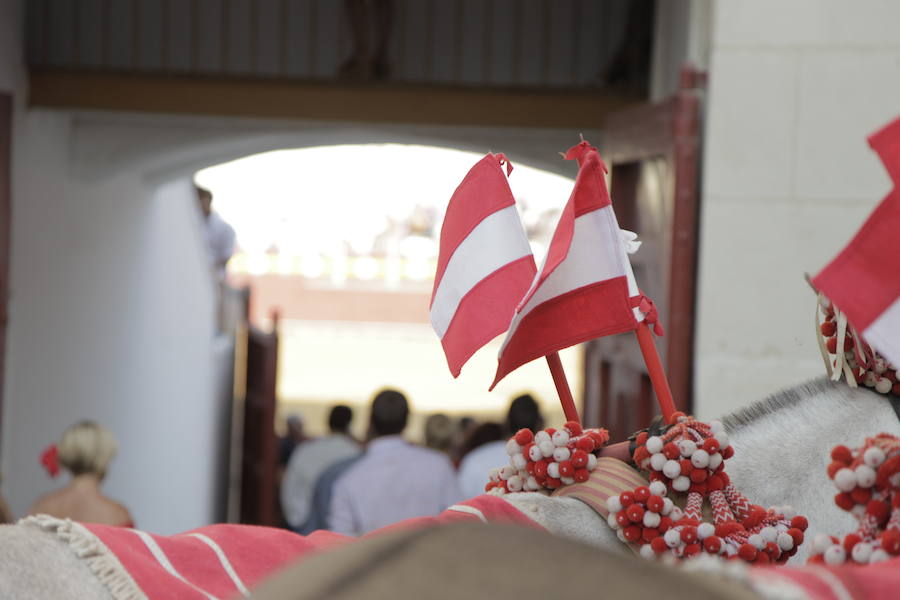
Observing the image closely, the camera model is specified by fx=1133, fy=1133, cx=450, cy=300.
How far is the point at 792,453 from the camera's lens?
1018 millimetres

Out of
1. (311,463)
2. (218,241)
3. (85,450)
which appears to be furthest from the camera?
(218,241)

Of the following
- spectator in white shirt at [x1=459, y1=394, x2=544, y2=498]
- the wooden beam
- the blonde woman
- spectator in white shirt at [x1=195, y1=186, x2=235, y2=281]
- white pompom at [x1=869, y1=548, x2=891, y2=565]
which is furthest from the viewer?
spectator in white shirt at [x1=195, y1=186, x2=235, y2=281]

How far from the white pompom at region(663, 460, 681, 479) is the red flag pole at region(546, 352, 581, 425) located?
0.12 metres

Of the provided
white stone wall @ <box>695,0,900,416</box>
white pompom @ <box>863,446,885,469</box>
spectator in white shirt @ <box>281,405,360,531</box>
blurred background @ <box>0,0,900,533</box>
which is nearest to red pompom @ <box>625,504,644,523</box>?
white pompom @ <box>863,446,885,469</box>

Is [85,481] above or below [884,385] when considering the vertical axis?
below

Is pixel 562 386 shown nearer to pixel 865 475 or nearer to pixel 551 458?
pixel 551 458

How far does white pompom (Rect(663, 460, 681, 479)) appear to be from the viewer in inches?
37.8

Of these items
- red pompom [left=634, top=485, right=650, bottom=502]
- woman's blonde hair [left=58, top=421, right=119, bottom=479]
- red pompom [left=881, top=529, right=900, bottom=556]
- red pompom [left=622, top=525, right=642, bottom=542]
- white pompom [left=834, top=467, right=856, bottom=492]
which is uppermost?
white pompom [left=834, top=467, right=856, bottom=492]

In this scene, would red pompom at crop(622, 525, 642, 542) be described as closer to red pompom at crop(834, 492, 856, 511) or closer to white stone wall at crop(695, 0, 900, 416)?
red pompom at crop(834, 492, 856, 511)

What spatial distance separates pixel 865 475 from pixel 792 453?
0.26 metres

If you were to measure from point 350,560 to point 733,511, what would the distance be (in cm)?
59

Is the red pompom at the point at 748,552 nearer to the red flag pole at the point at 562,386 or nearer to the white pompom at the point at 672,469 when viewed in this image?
the white pompom at the point at 672,469

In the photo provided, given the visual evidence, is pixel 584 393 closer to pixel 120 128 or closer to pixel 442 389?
pixel 120 128

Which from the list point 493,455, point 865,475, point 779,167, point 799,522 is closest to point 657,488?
point 799,522
